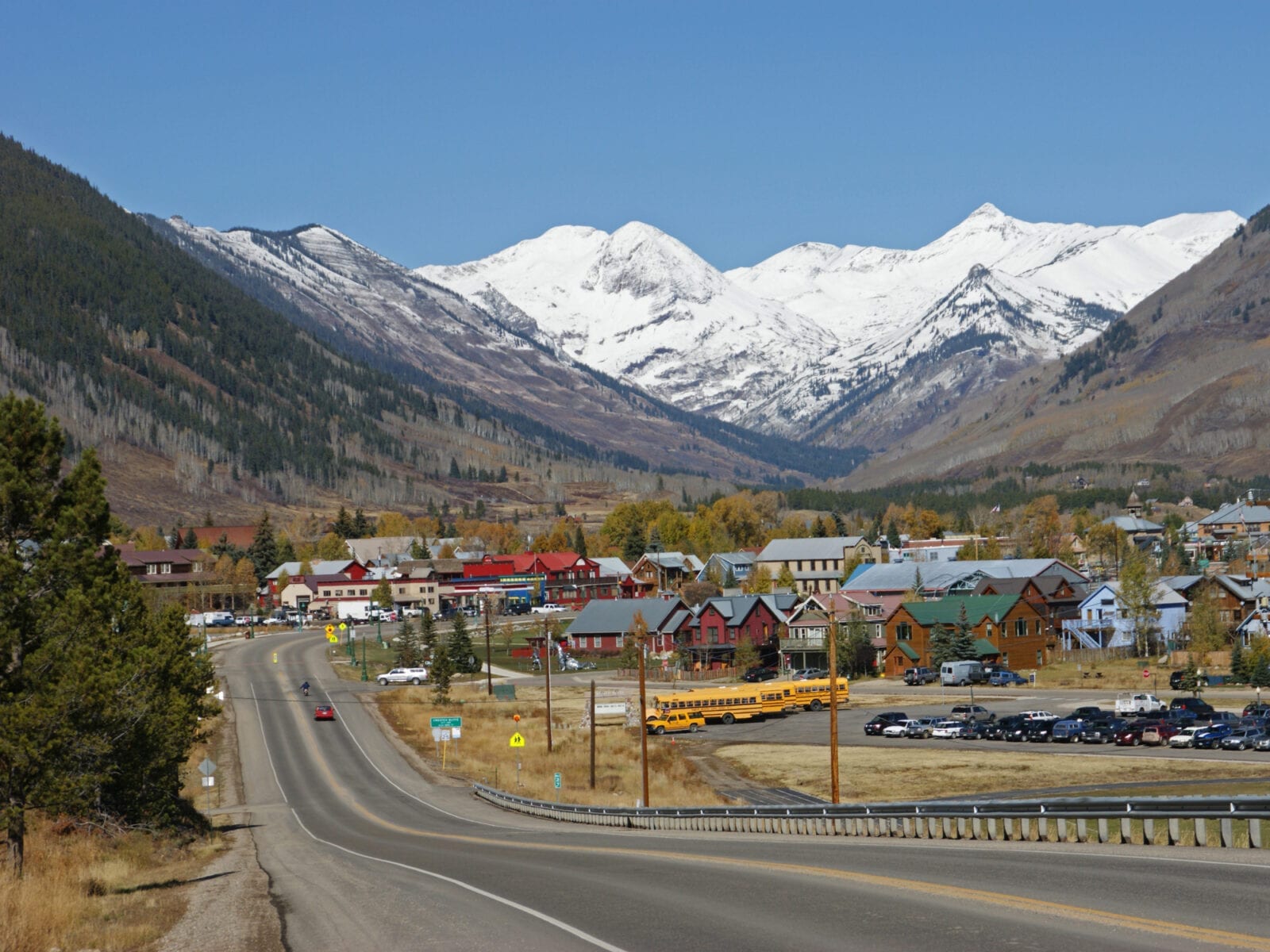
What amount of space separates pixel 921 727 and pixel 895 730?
171cm

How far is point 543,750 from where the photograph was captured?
298ft

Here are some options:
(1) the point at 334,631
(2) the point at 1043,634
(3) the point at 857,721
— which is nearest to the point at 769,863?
(3) the point at 857,721

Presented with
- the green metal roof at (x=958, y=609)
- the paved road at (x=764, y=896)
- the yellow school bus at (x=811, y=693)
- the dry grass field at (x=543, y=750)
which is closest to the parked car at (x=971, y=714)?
the yellow school bus at (x=811, y=693)

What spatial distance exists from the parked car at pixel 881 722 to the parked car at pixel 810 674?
26.3 metres

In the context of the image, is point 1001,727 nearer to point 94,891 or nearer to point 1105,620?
point 94,891

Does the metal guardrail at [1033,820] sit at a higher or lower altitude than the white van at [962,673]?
higher

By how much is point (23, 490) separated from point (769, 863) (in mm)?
21420

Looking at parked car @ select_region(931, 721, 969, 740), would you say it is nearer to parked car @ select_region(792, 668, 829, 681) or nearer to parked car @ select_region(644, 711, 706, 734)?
parked car @ select_region(644, 711, 706, 734)

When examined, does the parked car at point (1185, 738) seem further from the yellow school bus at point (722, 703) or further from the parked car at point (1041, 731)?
the yellow school bus at point (722, 703)

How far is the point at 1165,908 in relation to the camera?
68.0 feet

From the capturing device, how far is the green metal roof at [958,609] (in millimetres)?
132500

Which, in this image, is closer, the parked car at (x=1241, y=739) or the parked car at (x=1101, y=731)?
the parked car at (x=1241, y=739)

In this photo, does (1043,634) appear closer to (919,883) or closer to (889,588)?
(889,588)

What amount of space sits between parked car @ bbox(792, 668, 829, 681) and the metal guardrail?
72.1 m
